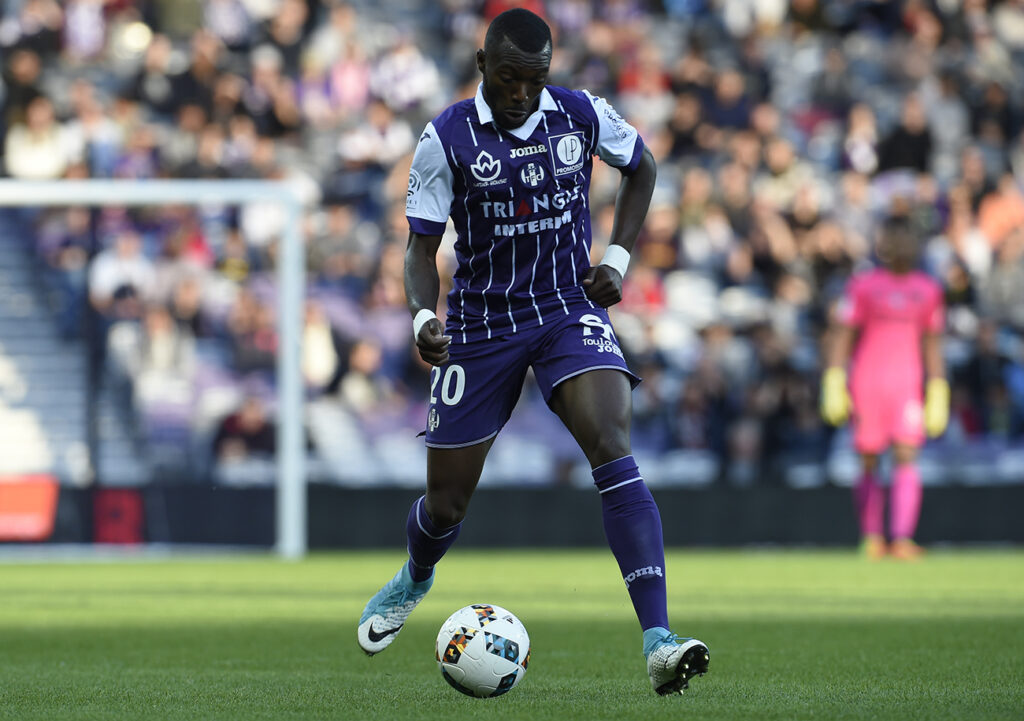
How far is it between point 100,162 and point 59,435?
3.53 m

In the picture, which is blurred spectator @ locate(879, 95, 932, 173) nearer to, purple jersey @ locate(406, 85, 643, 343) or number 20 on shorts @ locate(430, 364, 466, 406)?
purple jersey @ locate(406, 85, 643, 343)

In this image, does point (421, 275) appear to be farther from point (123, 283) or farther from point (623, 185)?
point (123, 283)

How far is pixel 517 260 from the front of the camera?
5633 millimetres

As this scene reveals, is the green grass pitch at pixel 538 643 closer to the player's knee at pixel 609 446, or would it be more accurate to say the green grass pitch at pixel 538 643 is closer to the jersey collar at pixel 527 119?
the player's knee at pixel 609 446

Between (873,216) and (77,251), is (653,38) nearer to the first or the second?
(873,216)

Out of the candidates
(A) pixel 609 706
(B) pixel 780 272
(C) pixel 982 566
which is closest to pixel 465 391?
(A) pixel 609 706

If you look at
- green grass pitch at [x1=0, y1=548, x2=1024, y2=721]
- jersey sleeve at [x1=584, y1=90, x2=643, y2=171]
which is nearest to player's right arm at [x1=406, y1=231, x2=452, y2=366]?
jersey sleeve at [x1=584, y1=90, x2=643, y2=171]

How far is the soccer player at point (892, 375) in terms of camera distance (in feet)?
→ 41.6

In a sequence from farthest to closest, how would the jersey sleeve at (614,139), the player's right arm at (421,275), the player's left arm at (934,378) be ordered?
the player's left arm at (934,378) → the jersey sleeve at (614,139) → the player's right arm at (421,275)

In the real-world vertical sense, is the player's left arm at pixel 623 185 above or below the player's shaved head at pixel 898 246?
above

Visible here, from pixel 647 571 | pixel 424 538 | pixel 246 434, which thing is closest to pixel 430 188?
pixel 424 538

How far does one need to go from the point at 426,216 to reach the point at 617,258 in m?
0.66

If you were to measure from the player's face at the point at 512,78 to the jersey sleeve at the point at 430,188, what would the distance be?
24 cm

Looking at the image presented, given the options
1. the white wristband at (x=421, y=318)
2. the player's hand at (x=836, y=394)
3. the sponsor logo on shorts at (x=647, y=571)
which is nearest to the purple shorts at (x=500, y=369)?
the white wristband at (x=421, y=318)
